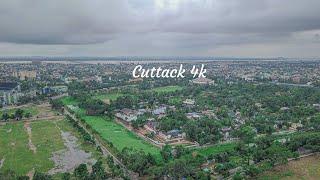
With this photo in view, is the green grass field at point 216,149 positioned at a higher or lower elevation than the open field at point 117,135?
higher

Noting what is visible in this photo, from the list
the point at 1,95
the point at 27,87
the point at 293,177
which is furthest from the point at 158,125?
the point at 27,87

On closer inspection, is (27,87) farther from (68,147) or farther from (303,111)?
(303,111)

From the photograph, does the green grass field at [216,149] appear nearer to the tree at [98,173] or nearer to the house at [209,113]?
the tree at [98,173]

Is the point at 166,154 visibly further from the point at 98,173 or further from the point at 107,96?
the point at 107,96

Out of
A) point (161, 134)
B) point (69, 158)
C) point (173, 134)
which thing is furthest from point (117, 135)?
point (69, 158)

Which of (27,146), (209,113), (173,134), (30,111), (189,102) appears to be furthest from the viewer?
(189,102)

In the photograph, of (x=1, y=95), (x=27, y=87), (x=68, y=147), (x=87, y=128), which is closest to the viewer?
(x=68, y=147)

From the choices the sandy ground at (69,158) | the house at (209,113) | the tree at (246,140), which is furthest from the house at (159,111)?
the sandy ground at (69,158)
